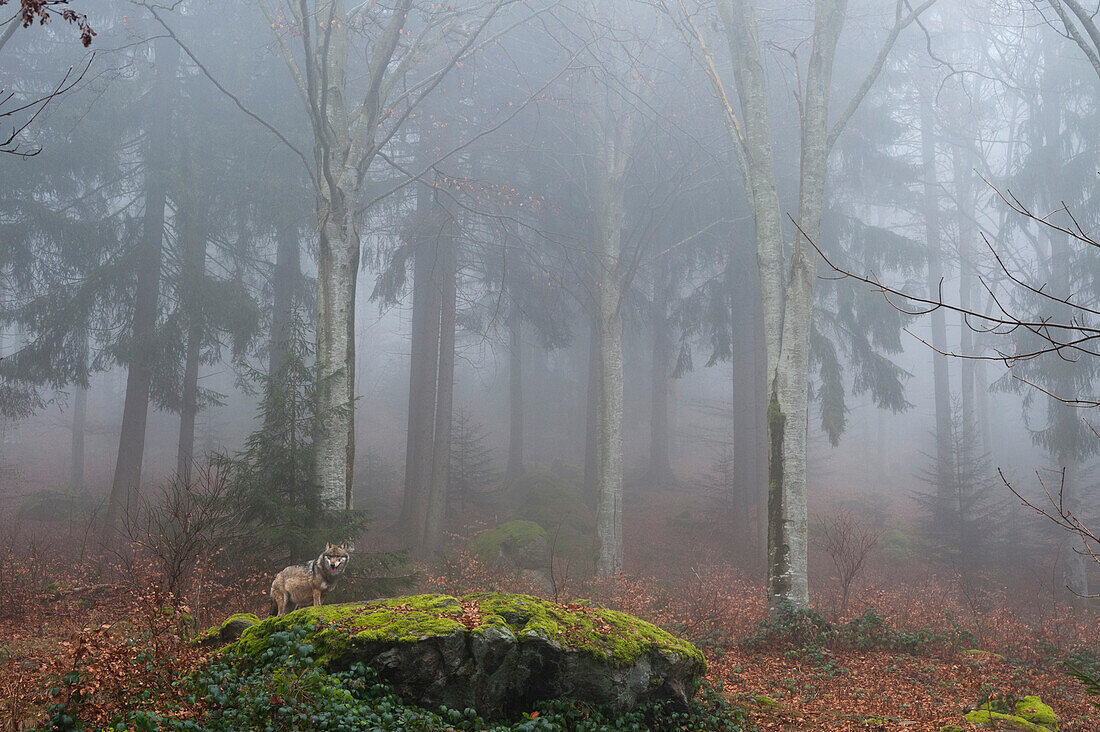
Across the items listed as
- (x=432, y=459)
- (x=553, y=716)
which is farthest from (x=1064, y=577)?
(x=553, y=716)

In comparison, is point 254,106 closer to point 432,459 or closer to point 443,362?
point 443,362

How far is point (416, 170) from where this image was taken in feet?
57.9

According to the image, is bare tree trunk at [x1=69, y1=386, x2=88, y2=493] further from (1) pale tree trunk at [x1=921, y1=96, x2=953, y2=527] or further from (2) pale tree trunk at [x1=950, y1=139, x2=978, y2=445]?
(2) pale tree trunk at [x1=950, y1=139, x2=978, y2=445]

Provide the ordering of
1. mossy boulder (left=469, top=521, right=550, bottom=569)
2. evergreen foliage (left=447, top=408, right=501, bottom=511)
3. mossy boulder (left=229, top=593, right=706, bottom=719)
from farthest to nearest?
evergreen foliage (left=447, top=408, right=501, bottom=511), mossy boulder (left=469, top=521, right=550, bottom=569), mossy boulder (left=229, top=593, right=706, bottom=719)

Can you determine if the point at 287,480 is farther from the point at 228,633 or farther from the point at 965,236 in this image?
the point at 965,236

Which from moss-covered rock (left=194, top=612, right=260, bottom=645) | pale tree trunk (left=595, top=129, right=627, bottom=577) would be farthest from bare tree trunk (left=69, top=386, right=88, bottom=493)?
moss-covered rock (left=194, top=612, right=260, bottom=645)

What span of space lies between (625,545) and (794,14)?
14939 millimetres

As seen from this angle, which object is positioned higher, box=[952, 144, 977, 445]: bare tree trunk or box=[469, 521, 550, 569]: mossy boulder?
box=[952, 144, 977, 445]: bare tree trunk

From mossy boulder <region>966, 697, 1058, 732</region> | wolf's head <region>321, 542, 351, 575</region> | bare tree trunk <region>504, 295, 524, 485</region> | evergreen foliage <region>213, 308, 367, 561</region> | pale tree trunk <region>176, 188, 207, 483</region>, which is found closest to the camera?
mossy boulder <region>966, 697, 1058, 732</region>

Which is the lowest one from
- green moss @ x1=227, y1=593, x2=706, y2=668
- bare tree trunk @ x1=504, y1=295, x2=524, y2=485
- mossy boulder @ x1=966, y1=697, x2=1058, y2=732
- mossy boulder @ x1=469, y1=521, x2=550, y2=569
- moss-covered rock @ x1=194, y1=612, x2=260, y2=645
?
mossy boulder @ x1=469, y1=521, x2=550, y2=569

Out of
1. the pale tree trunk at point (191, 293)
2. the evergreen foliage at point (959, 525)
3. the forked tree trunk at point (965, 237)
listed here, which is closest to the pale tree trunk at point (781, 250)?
the evergreen foliage at point (959, 525)

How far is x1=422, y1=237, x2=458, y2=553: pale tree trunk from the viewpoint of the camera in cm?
1597

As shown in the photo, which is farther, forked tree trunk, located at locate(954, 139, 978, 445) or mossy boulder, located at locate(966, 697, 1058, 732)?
forked tree trunk, located at locate(954, 139, 978, 445)

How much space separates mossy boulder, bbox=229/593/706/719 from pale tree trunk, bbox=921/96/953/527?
16.0m
